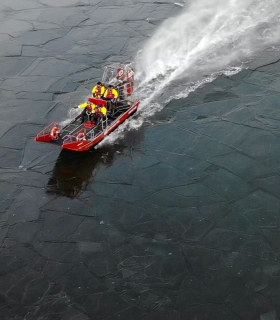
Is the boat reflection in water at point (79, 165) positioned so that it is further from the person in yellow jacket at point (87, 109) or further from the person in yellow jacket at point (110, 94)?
the person in yellow jacket at point (110, 94)

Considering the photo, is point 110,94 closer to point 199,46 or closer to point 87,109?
point 87,109

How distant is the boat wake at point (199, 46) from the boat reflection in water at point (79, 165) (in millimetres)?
566

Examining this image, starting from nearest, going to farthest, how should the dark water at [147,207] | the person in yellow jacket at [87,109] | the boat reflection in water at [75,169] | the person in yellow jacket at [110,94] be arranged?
the dark water at [147,207], the boat reflection in water at [75,169], the person in yellow jacket at [87,109], the person in yellow jacket at [110,94]

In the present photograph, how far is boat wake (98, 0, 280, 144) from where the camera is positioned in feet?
67.8

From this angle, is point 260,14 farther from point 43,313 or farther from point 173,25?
point 43,313

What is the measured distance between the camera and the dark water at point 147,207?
487 inches

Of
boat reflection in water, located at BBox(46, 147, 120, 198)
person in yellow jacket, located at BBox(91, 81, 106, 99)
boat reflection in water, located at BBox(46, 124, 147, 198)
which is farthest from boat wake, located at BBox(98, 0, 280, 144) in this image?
person in yellow jacket, located at BBox(91, 81, 106, 99)

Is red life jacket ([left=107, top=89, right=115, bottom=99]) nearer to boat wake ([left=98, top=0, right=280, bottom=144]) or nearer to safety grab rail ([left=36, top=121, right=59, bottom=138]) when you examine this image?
boat wake ([left=98, top=0, right=280, bottom=144])

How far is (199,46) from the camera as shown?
2347 centimetres

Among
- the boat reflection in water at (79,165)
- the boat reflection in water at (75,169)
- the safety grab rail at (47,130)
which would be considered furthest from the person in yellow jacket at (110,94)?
the safety grab rail at (47,130)

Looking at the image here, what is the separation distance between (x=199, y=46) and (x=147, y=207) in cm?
1104

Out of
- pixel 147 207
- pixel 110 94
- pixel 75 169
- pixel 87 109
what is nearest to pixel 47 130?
pixel 87 109

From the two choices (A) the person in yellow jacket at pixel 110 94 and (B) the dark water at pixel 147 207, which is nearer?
(B) the dark water at pixel 147 207

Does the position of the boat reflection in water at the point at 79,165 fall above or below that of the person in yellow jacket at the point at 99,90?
below
